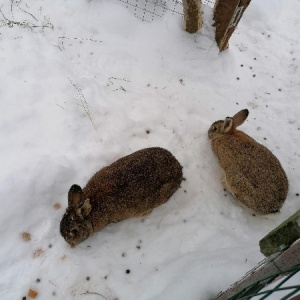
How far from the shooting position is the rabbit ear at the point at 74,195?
3115mm

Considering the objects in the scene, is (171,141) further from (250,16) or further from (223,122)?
(250,16)

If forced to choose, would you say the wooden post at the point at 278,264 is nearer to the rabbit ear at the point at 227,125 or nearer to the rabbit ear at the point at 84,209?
→ the rabbit ear at the point at 84,209

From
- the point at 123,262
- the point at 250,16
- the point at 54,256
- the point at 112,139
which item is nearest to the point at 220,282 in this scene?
the point at 123,262

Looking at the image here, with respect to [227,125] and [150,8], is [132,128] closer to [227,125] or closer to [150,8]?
[227,125]

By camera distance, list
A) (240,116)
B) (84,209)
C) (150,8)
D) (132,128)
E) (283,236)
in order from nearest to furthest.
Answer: (283,236) < (84,209) < (240,116) < (132,128) < (150,8)

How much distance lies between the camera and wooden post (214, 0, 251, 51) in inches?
174

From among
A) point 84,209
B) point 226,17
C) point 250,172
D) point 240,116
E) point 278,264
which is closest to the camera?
point 278,264

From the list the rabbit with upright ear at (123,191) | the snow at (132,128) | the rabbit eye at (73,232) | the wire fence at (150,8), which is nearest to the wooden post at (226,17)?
the snow at (132,128)

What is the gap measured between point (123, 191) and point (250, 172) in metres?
1.36

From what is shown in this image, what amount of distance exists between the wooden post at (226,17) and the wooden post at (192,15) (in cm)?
23

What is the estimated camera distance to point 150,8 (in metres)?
5.09

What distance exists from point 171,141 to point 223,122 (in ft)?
2.14

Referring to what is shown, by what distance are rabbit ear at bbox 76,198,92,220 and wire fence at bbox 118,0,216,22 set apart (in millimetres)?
2947

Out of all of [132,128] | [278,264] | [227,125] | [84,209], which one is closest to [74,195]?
[84,209]
